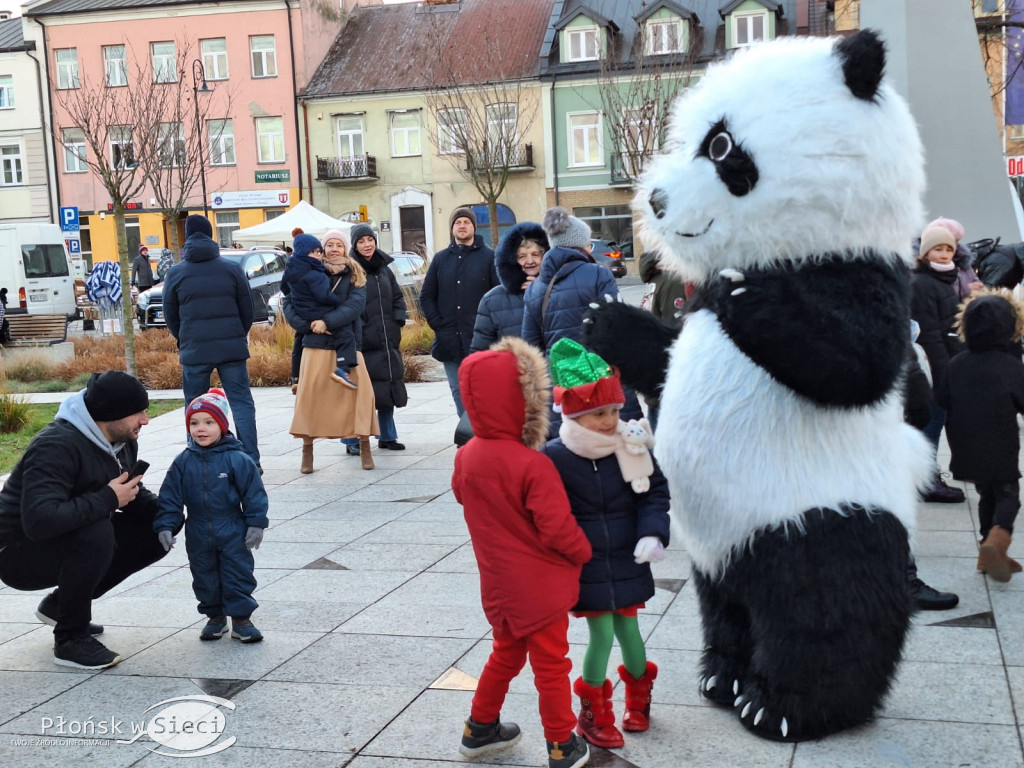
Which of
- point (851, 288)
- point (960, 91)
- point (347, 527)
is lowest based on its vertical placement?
point (347, 527)

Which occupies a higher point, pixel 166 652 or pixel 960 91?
pixel 960 91

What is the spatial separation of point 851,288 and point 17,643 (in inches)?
149

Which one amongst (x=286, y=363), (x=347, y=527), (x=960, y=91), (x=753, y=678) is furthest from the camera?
(x=286, y=363)

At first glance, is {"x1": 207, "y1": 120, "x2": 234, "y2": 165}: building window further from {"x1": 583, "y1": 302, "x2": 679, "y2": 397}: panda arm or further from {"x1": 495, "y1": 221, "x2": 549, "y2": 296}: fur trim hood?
{"x1": 583, "y1": 302, "x2": 679, "y2": 397}: panda arm

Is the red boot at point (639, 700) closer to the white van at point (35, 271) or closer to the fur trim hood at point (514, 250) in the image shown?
the fur trim hood at point (514, 250)

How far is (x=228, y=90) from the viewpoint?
3859cm

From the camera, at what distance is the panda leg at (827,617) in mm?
3314

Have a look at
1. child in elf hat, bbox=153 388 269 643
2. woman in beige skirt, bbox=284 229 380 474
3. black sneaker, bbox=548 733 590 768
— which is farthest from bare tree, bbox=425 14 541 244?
black sneaker, bbox=548 733 590 768

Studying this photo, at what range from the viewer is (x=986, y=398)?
5.23m

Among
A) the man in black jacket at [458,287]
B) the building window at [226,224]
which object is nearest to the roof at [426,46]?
the building window at [226,224]

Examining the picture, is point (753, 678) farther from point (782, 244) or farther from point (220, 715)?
point (220, 715)

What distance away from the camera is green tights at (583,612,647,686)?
3490 mm

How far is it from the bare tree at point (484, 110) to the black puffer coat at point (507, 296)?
2023cm

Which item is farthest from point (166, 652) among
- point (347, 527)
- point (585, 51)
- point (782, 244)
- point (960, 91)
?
point (585, 51)
